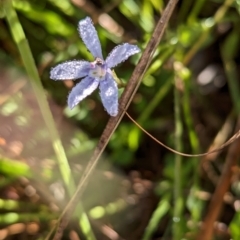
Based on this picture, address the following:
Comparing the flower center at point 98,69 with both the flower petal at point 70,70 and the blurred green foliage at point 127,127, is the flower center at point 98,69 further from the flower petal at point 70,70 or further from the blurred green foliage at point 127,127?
the blurred green foliage at point 127,127

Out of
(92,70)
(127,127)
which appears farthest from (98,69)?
(127,127)

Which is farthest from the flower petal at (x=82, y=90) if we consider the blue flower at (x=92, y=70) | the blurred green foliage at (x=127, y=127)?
the blurred green foliage at (x=127, y=127)

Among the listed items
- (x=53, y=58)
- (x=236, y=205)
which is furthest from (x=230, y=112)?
(x=53, y=58)

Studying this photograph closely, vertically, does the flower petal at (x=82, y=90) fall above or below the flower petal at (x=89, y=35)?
below

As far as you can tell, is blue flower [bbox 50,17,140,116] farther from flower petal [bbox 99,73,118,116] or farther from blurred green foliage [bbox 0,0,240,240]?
blurred green foliage [bbox 0,0,240,240]

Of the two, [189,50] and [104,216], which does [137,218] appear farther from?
[189,50]

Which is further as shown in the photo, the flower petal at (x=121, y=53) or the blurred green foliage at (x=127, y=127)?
the blurred green foliage at (x=127, y=127)

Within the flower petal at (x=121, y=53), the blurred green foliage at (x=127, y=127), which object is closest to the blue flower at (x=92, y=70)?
the flower petal at (x=121, y=53)
